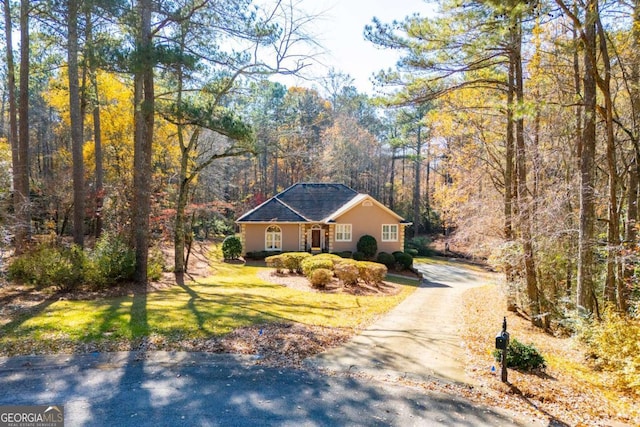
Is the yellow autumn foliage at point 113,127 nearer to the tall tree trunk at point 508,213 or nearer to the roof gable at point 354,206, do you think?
the roof gable at point 354,206

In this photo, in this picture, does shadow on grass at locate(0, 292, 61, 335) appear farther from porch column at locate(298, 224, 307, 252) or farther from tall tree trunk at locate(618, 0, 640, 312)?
porch column at locate(298, 224, 307, 252)

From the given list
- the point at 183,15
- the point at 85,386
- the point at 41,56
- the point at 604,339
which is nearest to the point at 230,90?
the point at 183,15

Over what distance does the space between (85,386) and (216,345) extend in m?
2.13

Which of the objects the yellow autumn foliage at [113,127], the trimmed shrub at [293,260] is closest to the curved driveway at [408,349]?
the trimmed shrub at [293,260]

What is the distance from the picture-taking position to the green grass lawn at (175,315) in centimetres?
661

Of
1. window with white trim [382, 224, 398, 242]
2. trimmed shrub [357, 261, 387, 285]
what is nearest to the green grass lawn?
trimmed shrub [357, 261, 387, 285]

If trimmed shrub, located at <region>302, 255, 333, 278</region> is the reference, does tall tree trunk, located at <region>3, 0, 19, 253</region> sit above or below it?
above

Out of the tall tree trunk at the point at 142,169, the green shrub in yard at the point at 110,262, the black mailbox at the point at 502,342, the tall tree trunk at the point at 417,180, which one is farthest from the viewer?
the tall tree trunk at the point at 417,180

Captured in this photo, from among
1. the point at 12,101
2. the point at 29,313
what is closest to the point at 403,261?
the point at 29,313

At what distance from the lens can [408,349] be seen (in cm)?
704

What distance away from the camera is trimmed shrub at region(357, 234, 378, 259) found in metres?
22.1

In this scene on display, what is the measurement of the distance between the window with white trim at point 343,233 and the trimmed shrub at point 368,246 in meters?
0.91

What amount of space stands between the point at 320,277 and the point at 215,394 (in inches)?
385

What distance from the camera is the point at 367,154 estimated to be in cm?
3638
